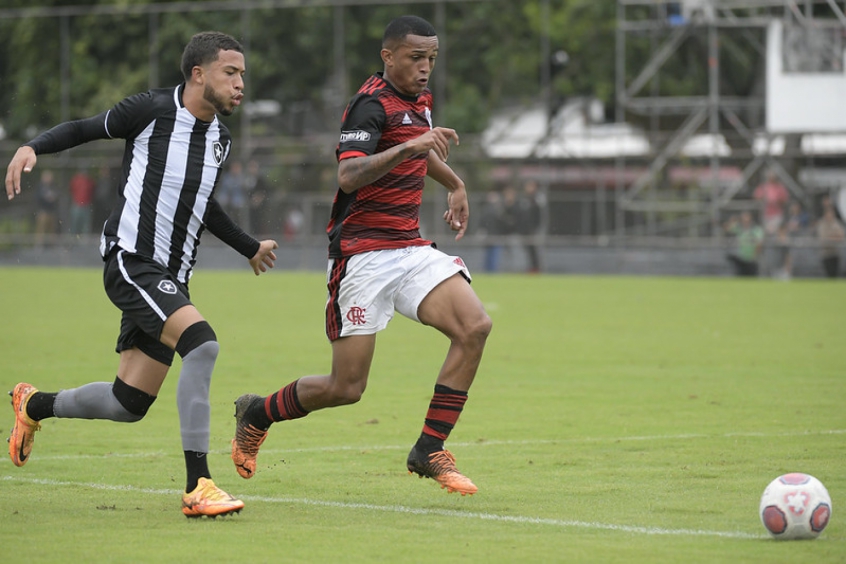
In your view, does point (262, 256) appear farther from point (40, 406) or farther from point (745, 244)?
point (745, 244)

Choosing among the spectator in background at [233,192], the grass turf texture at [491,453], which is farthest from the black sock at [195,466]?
the spectator in background at [233,192]

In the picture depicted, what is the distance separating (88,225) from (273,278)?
6.56 m

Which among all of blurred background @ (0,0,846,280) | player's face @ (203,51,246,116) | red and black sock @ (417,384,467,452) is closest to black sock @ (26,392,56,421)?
player's face @ (203,51,246,116)

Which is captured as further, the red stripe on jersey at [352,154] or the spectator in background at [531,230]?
the spectator in background at [531,230]

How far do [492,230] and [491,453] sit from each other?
22.1 metres

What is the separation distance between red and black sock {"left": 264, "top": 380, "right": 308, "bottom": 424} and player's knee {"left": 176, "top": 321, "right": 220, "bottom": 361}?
90 cm

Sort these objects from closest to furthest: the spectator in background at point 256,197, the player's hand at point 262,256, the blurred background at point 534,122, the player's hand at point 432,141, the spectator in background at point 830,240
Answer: the player's hand at point 432,141 → the player's hand at point 262,256 → the spectator in background at point 830,240 → the blurred background at point 534,122 → the spectator in background at point 256,197

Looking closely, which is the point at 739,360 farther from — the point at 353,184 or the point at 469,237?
the point at 469,237

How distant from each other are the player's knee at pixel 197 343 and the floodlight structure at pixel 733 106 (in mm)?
23448

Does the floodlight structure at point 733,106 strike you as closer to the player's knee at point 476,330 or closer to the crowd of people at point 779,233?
the crowd of people at point 779,233

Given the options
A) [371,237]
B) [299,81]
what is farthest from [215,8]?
[371,237]

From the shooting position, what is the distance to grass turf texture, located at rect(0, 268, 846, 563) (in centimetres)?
566

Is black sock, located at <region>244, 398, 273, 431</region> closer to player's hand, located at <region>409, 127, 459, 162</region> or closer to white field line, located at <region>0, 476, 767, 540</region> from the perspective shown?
white field line, located at <region>0, 476, 767, 540</region>

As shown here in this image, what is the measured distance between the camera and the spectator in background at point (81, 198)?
108 ft
